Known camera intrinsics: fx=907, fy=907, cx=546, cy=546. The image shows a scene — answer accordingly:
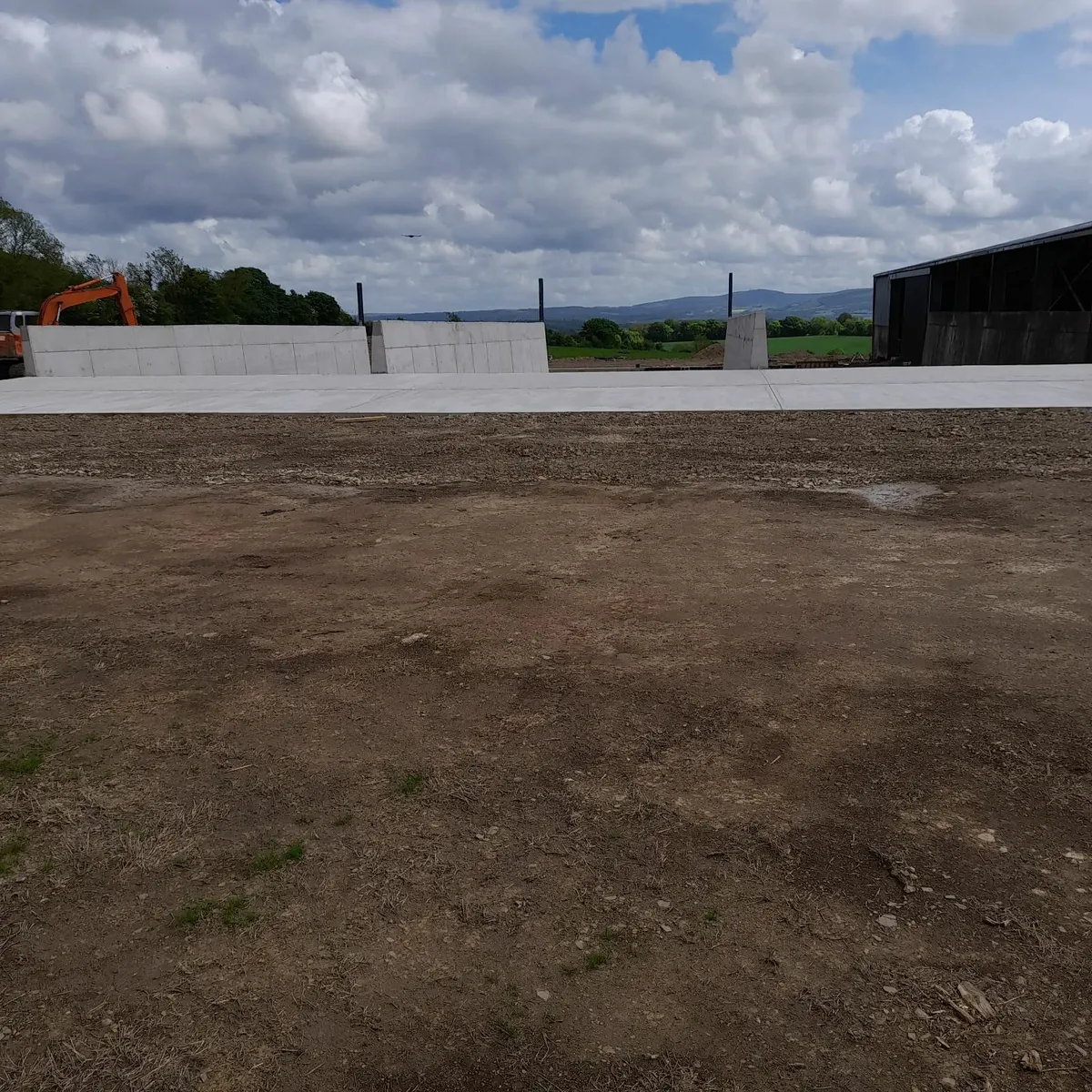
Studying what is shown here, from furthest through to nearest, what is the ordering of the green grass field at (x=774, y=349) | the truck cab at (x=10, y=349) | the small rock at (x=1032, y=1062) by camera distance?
1. the green grass field at (x=774, y=349)
2. the truck cab at (x=10, y=349)
3. the small rock at (x=1032, y=1062)

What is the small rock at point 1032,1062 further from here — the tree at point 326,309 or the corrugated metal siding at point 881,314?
the tree at point 326,309

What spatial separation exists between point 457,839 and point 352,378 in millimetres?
15984

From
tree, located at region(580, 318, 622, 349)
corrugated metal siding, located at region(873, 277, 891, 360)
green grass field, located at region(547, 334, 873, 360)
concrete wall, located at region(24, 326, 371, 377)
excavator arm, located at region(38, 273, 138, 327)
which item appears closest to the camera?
concrete wall, located at region(24, 326, 371, 377)

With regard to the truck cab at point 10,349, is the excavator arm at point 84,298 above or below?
above

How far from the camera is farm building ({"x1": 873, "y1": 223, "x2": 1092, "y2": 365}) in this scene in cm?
2048

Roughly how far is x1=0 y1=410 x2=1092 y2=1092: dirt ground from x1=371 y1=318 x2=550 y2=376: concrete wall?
15.3 m

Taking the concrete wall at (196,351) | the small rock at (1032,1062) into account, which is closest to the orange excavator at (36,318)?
the concrete wall at (196,351)

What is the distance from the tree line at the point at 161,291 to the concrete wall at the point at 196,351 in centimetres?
2455

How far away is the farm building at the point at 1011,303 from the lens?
20484mm

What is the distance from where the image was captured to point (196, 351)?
68.6 feet

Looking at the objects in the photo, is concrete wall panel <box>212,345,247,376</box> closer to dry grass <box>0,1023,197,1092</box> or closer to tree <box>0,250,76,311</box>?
dry grass <box>0,1023,197,1092</box>

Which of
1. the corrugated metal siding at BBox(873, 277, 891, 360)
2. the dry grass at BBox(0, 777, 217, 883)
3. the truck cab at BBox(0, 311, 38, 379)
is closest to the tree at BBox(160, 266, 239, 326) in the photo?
the corrugated metal siding at BBox(873, 277, 891, 360)

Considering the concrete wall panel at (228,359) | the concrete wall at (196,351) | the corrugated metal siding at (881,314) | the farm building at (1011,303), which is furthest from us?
the corrugated metal siding at (881,314)

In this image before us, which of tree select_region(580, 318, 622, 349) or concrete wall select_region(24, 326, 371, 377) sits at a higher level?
concrete wall select_region(24, 326, 371, 377)
